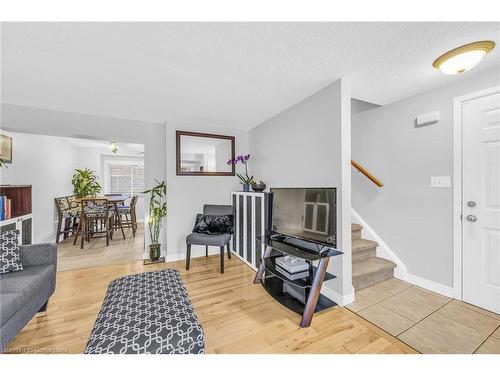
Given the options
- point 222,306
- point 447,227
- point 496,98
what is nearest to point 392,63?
point 496,98

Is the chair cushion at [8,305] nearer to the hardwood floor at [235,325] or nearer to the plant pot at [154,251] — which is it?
the hardwood floor at [235,325]

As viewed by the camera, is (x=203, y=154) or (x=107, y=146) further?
(x=107, y=146)

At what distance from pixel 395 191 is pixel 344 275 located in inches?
51.7

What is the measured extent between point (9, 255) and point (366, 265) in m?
3.52

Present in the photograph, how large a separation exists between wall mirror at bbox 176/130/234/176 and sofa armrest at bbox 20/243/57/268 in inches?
69.3

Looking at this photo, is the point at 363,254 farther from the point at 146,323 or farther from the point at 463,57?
the point at 146,323

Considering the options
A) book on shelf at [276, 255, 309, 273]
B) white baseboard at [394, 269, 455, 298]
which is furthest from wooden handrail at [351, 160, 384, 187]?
book on shelf at [276, 255, 309, 273]

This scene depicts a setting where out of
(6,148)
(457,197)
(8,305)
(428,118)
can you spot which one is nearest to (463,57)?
(428,118)

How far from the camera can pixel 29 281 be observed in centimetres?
153

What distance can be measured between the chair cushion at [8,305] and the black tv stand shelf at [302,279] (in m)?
1.87

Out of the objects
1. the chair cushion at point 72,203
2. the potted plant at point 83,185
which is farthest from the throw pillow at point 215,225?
the potted plant at point 83,185

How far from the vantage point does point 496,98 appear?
178 cm

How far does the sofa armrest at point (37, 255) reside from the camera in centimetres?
180
